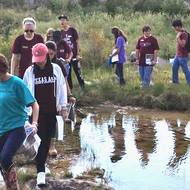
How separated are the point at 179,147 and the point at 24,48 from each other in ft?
9.39

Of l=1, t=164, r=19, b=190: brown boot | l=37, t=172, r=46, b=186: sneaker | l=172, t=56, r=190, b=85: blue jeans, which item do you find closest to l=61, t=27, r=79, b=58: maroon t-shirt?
l=172, t=56, r=190, b=85: blue jeans

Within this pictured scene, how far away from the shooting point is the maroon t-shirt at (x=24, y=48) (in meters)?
8.80

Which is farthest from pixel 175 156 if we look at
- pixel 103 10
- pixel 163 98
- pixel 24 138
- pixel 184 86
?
pixel 103 10

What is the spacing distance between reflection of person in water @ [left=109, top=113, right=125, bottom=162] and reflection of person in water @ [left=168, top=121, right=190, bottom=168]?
2.50 ft

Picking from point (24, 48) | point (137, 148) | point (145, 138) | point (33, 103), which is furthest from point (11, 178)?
point (145, 138)

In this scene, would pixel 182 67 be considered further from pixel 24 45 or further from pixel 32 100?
pixel 32 100

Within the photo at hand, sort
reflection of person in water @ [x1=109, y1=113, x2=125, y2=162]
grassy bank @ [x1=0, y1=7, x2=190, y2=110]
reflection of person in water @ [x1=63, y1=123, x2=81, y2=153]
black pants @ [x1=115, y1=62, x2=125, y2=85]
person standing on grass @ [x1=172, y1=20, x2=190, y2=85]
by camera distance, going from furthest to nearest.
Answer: black pants @ [x1=115, y1=62, x2=125, y2=85], person standing on grass @ [x1=172, y1=20, x2=190, y2=85], grassy bank @ [x1=0, y1=7, x2=190, y2=110], reflection of person in water @ [x1=63, y1=123, x2=81, y2=153], reflection of person in water @ [x1=109, y1=113, x2=125, y2=162]

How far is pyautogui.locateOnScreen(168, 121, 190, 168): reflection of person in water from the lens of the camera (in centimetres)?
770

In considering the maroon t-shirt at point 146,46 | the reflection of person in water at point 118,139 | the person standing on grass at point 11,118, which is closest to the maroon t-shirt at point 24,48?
the reflection of person in water at point 118,139

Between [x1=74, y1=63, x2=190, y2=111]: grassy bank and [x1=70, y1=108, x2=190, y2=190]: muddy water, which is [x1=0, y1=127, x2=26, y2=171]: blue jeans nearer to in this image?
[x1=70, y1=108, x2=190, y2=190]: muddy water

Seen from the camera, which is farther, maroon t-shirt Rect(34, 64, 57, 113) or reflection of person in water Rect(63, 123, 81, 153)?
reflection of person in water Rect(63, 123, 81, 153)

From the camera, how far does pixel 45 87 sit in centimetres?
652

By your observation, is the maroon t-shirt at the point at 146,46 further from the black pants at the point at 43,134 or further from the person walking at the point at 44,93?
the black pants at the point at 43,134

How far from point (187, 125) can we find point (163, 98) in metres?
1.85
